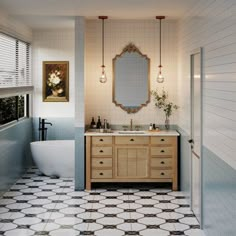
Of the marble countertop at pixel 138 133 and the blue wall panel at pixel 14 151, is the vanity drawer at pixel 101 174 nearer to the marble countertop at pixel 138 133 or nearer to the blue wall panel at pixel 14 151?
the marble countertop at pixel 138 133

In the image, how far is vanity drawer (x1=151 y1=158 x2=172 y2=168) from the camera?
791cm

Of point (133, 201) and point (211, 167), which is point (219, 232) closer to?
point (211, 167)

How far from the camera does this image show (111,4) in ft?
21.8

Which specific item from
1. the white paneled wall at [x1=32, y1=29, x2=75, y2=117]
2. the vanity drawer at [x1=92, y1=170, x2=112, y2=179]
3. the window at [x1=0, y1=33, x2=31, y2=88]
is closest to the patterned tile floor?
the vanity drawer at [x1=92, y1=170, x2=112, y2=179]

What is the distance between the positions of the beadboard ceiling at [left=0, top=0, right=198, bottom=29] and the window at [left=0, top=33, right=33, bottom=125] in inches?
20.6

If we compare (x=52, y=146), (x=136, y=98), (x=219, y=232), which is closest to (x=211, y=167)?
(x=219, y=232)

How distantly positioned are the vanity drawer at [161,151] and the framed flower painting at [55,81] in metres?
2.43

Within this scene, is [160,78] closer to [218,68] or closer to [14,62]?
[14,62]

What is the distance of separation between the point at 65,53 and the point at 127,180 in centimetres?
287

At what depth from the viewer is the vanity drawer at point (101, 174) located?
7.90 meters

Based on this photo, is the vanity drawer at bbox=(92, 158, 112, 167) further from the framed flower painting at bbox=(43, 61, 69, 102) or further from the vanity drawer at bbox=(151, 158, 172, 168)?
the framed flower painting at bbox=(43, 61, 69, 102)

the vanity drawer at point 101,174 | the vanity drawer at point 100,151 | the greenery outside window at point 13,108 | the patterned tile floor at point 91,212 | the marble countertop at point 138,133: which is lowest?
the patterned tile floor at point 91,212

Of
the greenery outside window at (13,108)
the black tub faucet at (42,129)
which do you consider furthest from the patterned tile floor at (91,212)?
the black tub faucet at (42,129)

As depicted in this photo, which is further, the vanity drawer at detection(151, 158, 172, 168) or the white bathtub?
the white bathtub
